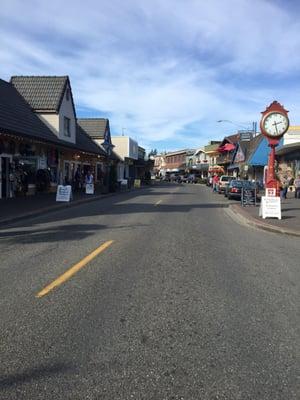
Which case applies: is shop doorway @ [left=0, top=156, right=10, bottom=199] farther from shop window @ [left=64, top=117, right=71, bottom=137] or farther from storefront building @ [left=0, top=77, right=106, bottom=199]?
shop window @ [left=64, top=117, right=71, bottom=137]

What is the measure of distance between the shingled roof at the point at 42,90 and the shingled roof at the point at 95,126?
1578 centimetres

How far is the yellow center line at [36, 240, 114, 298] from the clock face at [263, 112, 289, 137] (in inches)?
448

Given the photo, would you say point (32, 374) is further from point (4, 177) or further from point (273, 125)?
point (4, 177)

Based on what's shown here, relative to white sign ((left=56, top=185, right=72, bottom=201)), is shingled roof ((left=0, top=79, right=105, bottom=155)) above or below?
above

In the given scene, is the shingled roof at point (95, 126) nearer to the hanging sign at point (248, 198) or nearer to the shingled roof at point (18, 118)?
the shingled roof at point (18, 118)

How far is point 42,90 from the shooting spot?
Result: 34.6m

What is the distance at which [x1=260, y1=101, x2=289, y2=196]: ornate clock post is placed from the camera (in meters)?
19.6

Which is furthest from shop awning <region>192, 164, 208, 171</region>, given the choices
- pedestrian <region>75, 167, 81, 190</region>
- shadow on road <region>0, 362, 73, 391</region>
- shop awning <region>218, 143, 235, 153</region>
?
shadow on road <region>0, 362, 73, 391</region>

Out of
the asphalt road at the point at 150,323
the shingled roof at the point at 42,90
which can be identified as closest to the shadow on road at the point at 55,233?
the asphalt road at the point at 150,323

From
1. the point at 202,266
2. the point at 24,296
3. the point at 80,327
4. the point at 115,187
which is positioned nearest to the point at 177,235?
the point at 202,266

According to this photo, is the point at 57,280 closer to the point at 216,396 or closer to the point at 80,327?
the point at 80,327

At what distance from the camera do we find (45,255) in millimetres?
9422

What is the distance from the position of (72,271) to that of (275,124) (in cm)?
1412

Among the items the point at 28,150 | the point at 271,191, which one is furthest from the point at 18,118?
the point at 271,191
